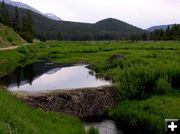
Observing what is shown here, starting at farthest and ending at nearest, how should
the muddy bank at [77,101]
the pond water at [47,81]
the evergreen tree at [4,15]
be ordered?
the evergreen tree at [4,15], the pond water at [47,81], the muddy bank at [77,101]

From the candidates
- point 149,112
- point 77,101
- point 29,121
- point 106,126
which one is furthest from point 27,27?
point 29,121

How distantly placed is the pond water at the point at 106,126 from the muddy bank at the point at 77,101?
9.10ft

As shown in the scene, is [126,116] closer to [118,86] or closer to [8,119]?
[118,86]

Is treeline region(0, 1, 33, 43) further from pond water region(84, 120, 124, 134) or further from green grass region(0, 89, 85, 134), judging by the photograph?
green grass region(0, 89, 85, 134)

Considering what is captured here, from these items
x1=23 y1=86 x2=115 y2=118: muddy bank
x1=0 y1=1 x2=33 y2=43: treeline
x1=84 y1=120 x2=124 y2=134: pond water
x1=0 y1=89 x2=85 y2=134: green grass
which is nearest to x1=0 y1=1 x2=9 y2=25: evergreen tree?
x1=0 y1=1 x2=33 y2=43: treeline

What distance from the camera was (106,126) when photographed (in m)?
28.3

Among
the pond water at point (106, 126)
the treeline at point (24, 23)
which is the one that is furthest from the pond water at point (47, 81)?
the treeline at point (24, 23)

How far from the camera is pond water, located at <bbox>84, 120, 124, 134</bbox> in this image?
26625 mm

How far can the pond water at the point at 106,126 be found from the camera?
2662cm

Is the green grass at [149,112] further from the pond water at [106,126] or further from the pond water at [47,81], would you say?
the pond water at [47,81]

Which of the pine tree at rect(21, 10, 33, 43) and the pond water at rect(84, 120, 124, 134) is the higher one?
the pine tree at rect(21, 10, 33, 43)

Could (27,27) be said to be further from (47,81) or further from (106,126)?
(106,126)

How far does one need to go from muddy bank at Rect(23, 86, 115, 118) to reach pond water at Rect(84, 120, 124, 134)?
2.77 m

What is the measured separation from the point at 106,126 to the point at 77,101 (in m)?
5.90
